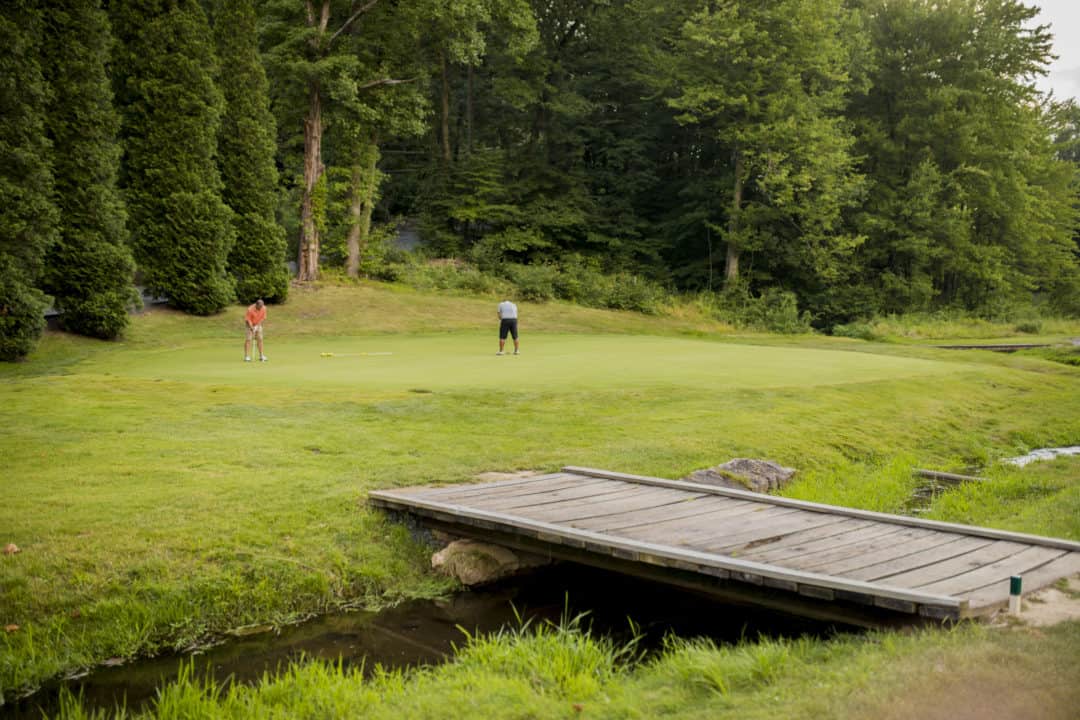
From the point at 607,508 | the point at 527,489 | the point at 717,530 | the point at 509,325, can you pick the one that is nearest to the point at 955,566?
the point at 717,530

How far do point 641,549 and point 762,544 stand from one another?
1023 mm

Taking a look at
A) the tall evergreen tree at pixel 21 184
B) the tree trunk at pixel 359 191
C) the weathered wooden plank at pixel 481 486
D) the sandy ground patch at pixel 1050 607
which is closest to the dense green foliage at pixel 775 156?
the tree trunk at pixel 359 191

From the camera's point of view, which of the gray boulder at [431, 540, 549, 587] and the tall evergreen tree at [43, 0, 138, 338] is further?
the tall evergreen tree at [43, 0, 138, 338]

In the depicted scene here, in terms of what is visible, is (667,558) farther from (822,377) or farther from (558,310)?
(558,310)

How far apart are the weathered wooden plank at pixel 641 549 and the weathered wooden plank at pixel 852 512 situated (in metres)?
1.99

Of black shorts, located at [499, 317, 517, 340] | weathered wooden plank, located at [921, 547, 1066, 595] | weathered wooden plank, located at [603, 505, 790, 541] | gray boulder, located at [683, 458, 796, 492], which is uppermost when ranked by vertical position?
black shorts, located at [499, 317, 517, 340]

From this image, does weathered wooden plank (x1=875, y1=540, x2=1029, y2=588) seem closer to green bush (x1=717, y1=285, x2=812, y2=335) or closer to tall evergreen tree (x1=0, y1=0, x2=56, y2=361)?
tall evergreen tree (x1=0, y1=0, x2=56, y2=361)

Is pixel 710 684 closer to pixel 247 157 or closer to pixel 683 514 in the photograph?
pixel 683 514

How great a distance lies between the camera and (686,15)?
49844 millimetres

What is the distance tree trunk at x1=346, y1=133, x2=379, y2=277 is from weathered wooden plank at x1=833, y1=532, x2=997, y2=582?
33615 mm

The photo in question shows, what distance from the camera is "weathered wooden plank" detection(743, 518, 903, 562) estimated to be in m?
6.69

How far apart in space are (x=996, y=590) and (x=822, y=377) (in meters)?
13.4

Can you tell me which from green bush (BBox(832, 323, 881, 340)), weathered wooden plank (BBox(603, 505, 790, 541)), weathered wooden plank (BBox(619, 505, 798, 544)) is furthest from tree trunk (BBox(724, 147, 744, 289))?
weathered wooden plank (BBox(619, 505, 798, 544))

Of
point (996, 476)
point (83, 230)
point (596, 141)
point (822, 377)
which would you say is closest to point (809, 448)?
point (996, 476)
